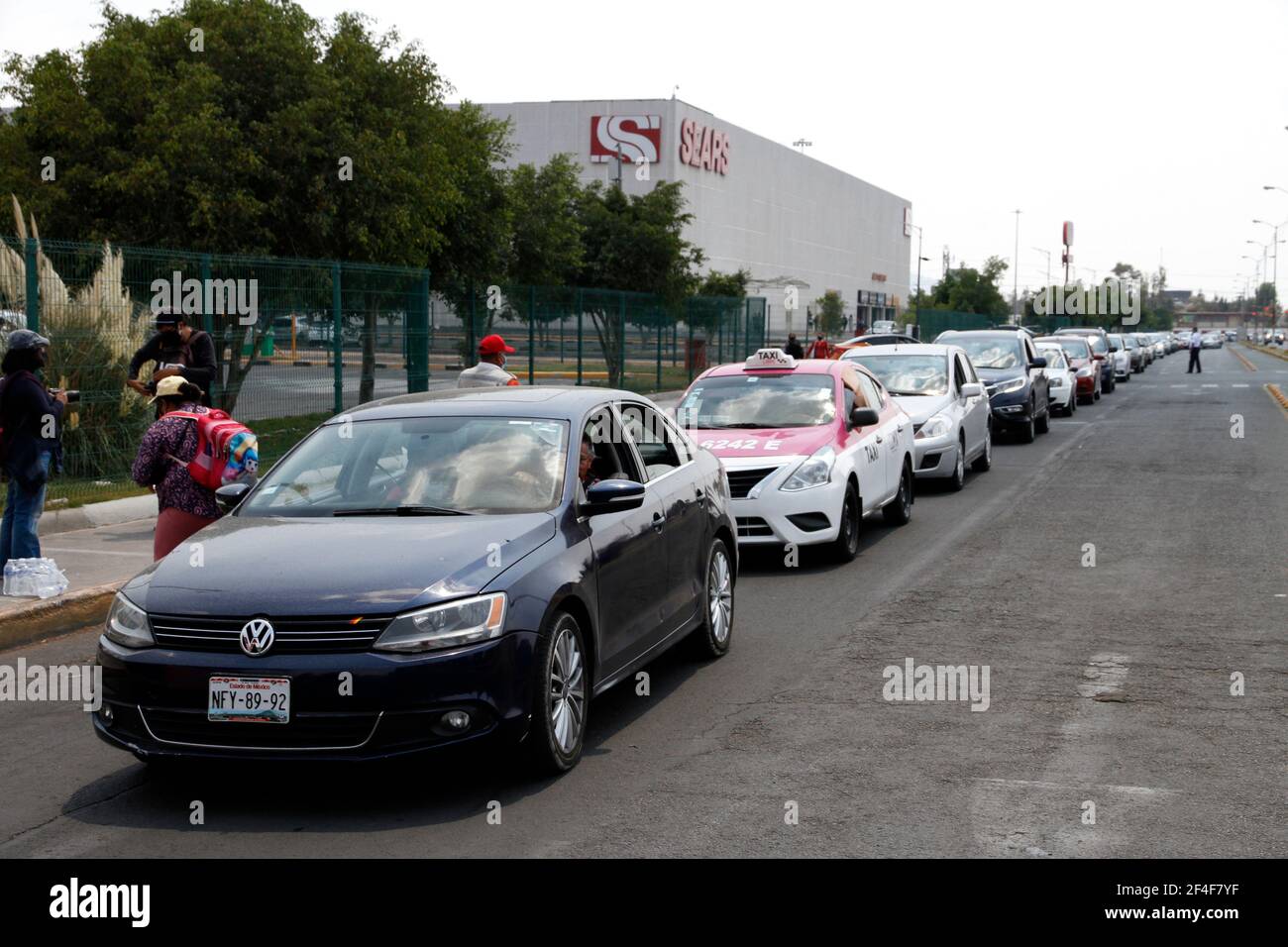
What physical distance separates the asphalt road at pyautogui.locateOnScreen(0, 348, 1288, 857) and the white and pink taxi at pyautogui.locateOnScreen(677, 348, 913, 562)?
517 millimetres

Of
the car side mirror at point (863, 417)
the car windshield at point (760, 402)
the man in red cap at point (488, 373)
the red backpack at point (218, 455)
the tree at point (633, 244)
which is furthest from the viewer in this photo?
the tree at point (633, 244)

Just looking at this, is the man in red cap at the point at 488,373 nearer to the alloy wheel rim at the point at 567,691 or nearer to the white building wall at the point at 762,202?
the alloy wheel rim at the point at 567,691

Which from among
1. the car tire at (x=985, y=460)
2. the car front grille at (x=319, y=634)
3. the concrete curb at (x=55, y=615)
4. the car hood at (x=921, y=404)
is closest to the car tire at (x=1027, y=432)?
the car tire at (x=985, y=460)

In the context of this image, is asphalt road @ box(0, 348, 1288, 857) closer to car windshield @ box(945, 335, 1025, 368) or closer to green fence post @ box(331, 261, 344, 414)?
green fence post @ box(331, 261, 344, 414)

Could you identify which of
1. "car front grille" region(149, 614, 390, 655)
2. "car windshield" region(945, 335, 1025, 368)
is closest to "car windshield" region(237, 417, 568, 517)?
"car front grille" region(149, 614, 390, 655)

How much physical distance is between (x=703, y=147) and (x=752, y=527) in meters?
63.3

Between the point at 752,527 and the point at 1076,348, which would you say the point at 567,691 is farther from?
the point at 1076,348

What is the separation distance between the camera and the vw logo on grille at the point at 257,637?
218 inches

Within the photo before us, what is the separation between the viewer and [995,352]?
2505 cm

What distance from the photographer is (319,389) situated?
17.5 meters

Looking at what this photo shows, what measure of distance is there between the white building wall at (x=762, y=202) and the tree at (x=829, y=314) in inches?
47.6

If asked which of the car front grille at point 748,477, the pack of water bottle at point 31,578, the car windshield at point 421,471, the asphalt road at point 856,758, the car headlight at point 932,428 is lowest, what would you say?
the asphalt road at point 856,758

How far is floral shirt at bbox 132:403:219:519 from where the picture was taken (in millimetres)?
8016
